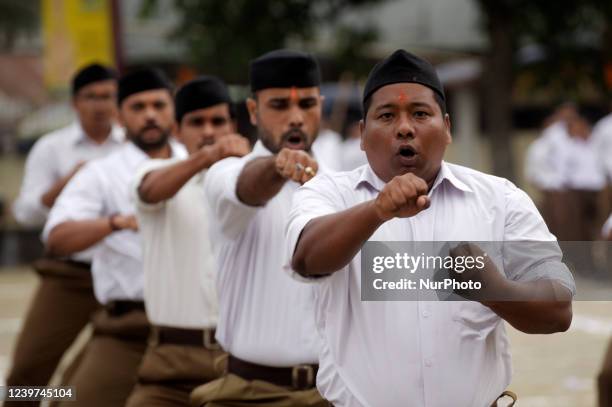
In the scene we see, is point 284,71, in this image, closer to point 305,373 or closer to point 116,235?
point 305,373

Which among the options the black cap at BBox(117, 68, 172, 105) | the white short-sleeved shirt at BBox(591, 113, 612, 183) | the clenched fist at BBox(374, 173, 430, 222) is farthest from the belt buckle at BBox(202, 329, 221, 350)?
the white short-sleeved shirt at BBox(591, 113, 612, 183)

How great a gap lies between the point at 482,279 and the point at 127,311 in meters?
3.58

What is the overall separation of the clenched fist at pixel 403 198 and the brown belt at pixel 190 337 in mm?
2701

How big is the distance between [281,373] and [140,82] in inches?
95.6

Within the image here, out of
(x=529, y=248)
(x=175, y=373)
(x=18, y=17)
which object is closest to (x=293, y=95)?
(x=175, y=373)

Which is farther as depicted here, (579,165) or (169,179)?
(579,165)

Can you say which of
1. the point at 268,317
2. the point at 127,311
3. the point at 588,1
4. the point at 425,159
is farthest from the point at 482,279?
the point at 588,1

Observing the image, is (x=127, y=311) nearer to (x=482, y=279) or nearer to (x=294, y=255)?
(x=294, y=255)

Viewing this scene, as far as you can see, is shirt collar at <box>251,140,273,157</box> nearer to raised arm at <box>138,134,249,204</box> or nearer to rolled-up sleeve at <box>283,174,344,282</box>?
raised arm at <box>138,134,249,204</box>

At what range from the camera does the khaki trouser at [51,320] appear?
685 centimetres

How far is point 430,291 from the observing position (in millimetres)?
2982

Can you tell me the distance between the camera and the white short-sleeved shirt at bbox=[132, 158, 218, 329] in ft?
17.6

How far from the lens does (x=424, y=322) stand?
3.13 metres

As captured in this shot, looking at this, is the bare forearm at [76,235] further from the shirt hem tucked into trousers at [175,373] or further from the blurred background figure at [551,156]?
the blurred background figure at [551,156]
